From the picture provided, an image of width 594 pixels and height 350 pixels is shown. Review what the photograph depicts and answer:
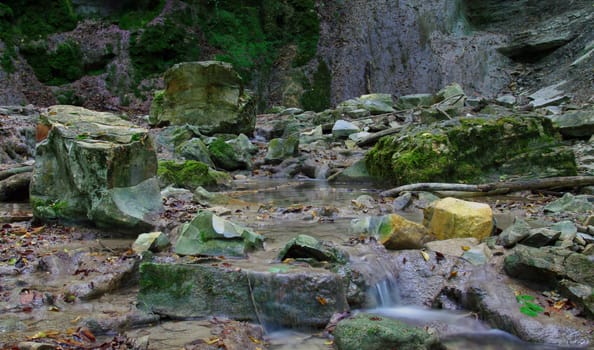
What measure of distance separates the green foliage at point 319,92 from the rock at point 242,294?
64.0 feet

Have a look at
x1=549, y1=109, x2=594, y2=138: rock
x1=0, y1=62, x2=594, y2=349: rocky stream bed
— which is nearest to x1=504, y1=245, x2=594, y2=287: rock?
x1=0, y1=62, x2=594, y2=349: rocky stream bed

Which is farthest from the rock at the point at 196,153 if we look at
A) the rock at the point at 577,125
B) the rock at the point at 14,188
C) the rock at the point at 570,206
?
the rock at the point at 577,125

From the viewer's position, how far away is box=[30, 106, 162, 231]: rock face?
15.1 feet

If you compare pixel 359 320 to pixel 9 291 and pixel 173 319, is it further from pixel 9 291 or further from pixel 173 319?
pixel 9 291

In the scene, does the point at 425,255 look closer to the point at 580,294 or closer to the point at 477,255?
the point at 477,255

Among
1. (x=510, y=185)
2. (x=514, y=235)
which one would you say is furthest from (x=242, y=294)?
(x=510, y=185)

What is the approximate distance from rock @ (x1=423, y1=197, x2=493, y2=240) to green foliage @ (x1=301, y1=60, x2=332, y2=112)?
59.6ft

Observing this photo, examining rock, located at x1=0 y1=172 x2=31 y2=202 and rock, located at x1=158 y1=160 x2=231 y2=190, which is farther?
rock, located at x1=158 y1=160 x2=231 y2=190

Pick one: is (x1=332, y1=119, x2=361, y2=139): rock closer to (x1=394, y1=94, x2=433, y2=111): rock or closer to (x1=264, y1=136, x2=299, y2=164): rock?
(x1=264, y1=136, x2=299, y2=164): rock

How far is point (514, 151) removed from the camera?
A: 802 cm

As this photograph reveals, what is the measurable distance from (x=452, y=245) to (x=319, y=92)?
19.2m

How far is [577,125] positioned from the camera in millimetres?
9977

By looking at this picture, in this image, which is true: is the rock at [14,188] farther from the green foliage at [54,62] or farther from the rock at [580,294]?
the green foliage at [54,62]

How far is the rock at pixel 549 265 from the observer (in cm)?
340
